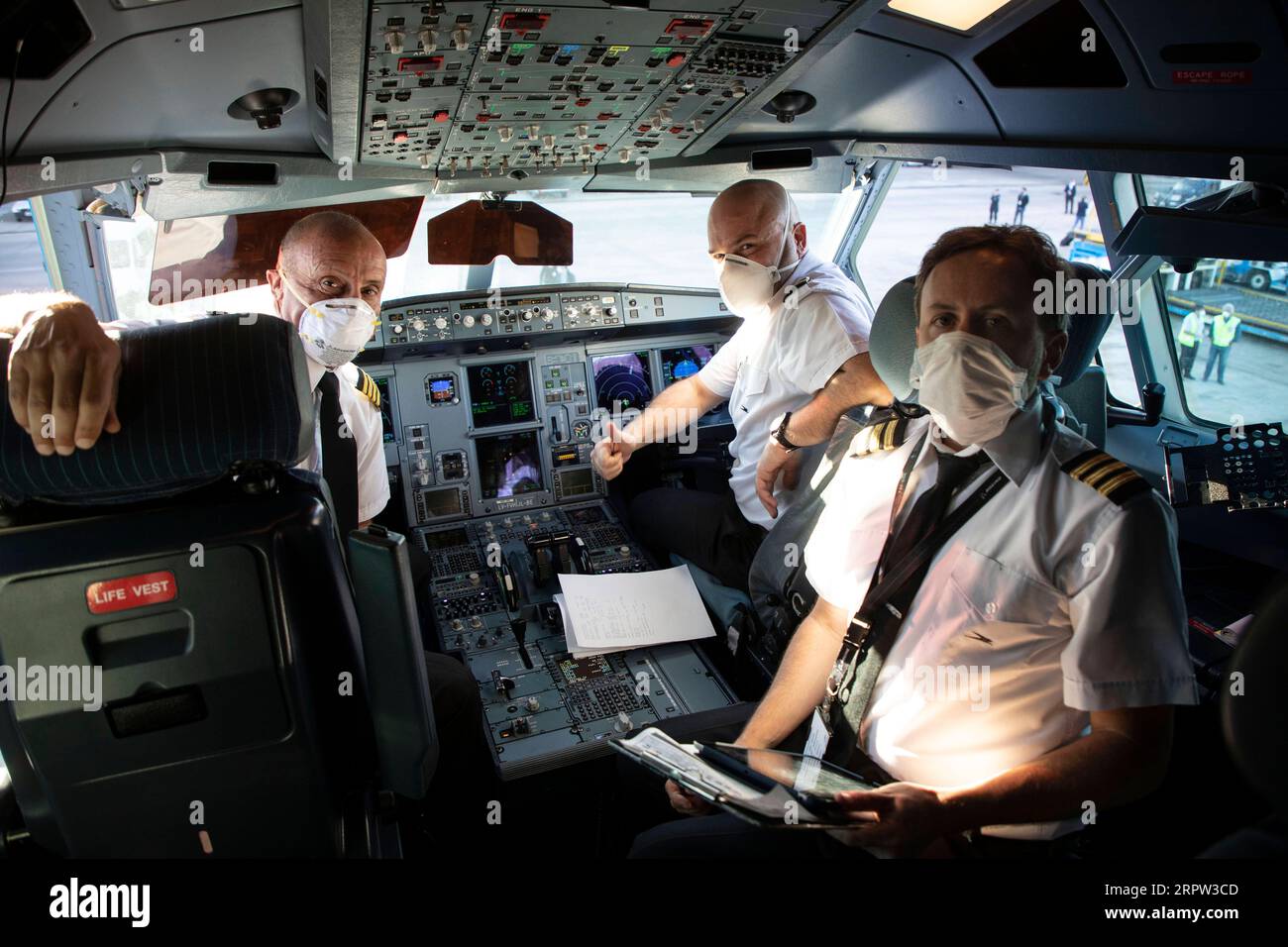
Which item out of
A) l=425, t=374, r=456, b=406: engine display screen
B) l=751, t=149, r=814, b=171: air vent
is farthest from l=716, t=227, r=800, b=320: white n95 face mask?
l=425, t=374, r=456, b=406: engine display screen

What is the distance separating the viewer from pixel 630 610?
9.14 ft

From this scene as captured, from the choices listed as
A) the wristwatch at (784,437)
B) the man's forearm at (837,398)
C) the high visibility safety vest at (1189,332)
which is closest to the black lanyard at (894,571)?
the man's forearm at (837,398)

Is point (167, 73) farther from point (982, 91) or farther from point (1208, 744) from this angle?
point (1208, 744)

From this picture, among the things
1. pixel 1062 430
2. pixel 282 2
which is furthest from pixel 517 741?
pixel 282 2

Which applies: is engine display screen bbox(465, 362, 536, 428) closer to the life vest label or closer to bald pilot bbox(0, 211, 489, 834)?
bald pilot bbox(0, 211, 489, 834)

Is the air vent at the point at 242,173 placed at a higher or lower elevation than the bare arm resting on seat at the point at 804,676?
higher

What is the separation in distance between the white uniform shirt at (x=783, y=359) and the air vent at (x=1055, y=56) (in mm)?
748

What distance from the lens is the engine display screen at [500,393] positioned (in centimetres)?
363

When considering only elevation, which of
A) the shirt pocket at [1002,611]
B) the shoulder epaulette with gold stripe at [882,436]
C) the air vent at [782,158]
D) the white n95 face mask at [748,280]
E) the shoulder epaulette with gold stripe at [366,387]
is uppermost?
the air vent at [782,158]

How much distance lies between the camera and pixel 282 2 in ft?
5.34

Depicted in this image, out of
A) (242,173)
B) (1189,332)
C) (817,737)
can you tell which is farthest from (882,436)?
(1189,332)

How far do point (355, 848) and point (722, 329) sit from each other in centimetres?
317

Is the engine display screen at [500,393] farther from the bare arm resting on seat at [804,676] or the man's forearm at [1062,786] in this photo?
the man's forearm at [1062,786]

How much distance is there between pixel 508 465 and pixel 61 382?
273cm
